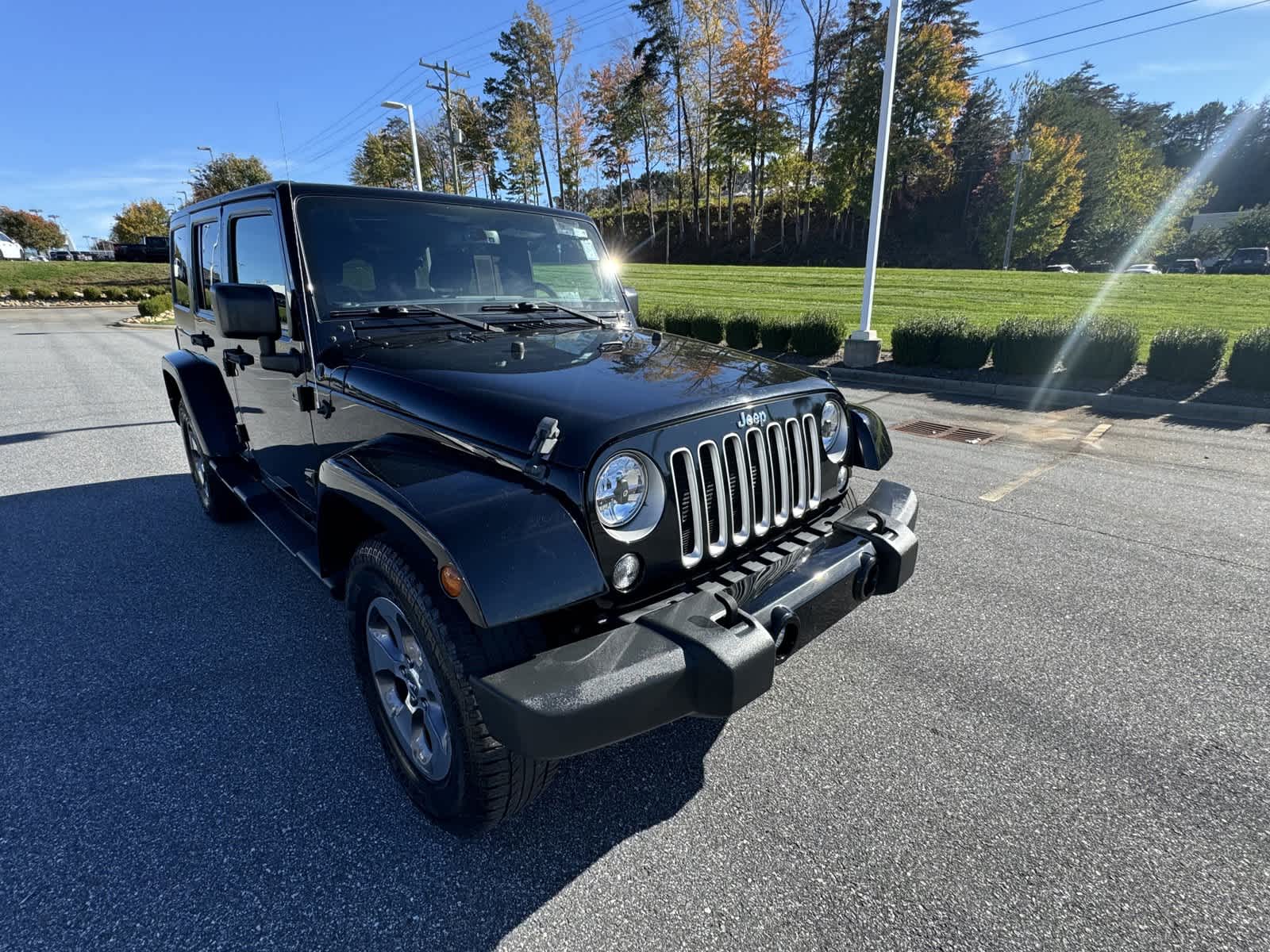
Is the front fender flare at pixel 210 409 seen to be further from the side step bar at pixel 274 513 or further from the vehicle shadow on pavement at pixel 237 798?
the vehicle shadow on pavement at pixel 237 798

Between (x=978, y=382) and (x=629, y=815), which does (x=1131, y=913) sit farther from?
(x=978, y=382)

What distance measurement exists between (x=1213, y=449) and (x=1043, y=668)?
17.2 feet

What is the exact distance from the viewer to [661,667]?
5.51ft

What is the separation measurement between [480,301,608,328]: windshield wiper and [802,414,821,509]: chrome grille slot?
4.14ft

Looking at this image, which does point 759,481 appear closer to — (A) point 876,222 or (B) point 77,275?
(A) point 876,222

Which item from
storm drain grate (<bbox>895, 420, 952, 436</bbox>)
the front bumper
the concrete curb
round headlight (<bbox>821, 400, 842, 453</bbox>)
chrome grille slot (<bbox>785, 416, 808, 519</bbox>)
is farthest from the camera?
the concrete curb

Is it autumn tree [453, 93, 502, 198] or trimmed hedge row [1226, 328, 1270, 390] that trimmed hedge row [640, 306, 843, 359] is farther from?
autumn tree [453, 93, 502, 198]

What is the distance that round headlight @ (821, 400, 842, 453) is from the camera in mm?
2627

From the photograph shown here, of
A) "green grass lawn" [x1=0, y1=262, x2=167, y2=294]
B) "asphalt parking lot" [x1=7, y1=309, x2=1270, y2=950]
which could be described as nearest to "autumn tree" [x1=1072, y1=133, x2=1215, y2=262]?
"asphalt parking lot" [x1=7, y1=309, x2=1270, y2=950]

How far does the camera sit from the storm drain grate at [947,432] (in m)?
7.02

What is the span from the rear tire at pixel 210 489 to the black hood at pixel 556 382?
98.2 inches

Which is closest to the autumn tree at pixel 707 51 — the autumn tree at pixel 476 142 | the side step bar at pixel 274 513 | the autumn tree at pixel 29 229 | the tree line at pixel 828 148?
the tree line at pixel 828 148

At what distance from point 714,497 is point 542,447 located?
1.94 ft

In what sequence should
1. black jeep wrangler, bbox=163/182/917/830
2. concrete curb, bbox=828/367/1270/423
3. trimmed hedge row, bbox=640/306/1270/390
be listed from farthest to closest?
trimmed hedge row, bbox=640/306/1270/390 < concrete curb, bbox=828/367/1270/423 < black jeep wrangler, bbox=163/182/917/830
